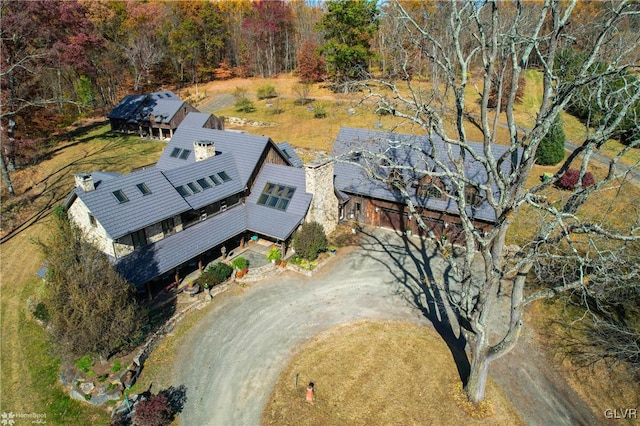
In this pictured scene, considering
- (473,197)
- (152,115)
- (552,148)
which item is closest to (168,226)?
(473,197)

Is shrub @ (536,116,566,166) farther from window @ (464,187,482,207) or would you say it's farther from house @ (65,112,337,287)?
house @ (65,112,337,287)

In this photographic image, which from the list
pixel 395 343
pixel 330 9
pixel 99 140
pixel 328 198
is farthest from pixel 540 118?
pixel 330 9

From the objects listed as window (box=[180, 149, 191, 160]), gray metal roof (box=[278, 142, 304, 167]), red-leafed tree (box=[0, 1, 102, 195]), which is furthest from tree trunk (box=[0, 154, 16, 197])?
gray metal roof (box=[278, 142, 304, 167])

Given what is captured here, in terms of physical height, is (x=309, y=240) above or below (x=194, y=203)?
below

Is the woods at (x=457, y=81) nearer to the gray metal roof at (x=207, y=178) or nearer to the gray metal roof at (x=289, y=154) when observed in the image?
the gray metal roof at (x=289, y=154)

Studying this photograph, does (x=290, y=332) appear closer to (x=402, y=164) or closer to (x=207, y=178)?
(x=207, y=178)

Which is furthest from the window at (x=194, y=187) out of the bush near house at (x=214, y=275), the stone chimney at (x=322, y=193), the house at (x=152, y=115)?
the house at (x=152, y=115)

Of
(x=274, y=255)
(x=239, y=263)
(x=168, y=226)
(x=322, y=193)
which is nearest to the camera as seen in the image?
(x=168, y=226)
